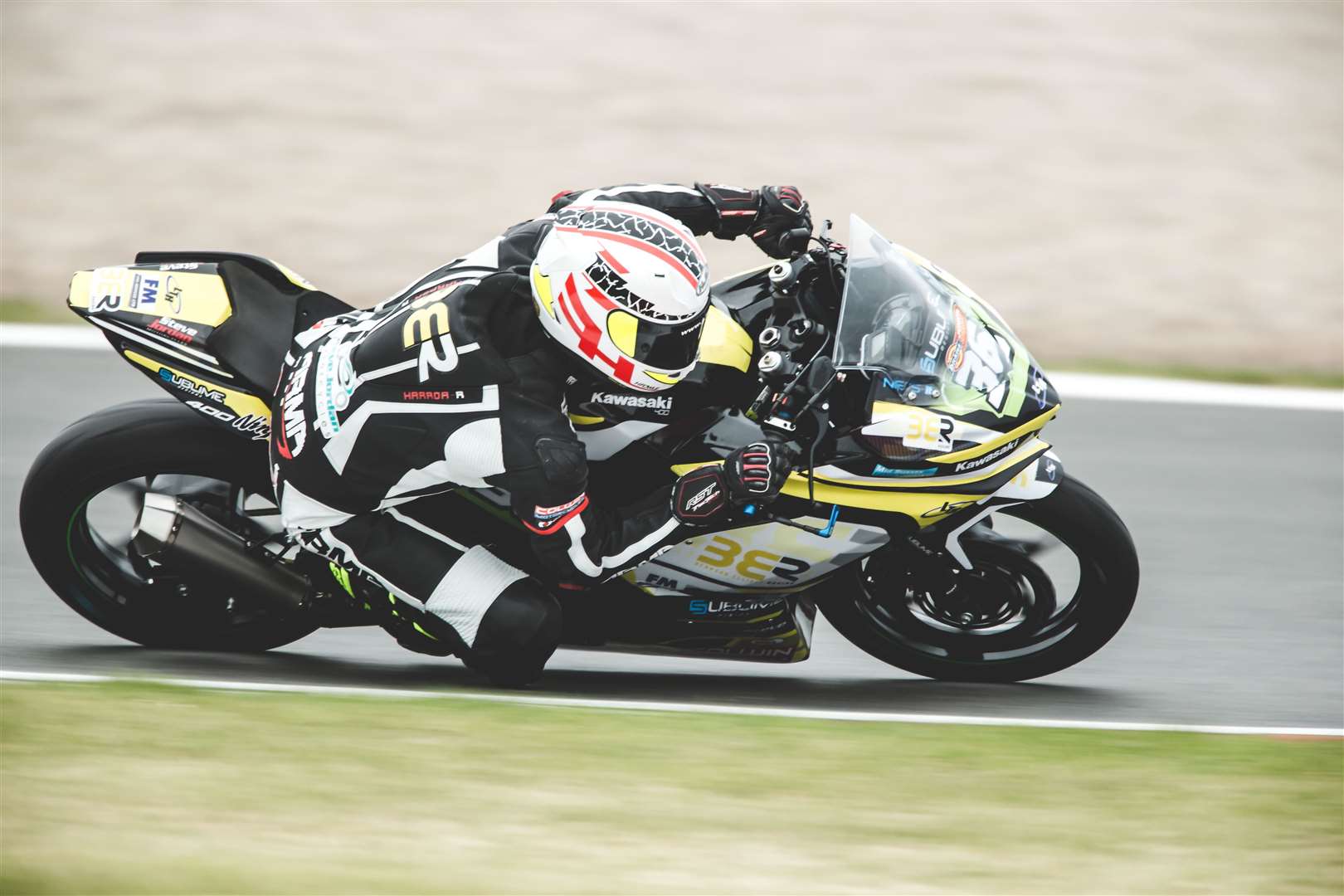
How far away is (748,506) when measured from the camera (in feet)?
12.9

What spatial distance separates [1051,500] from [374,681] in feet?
6.97

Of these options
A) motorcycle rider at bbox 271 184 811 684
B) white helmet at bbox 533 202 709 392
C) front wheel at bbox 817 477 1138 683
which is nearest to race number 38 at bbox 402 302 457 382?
motorcycle rider at bbox 271 184 811 684

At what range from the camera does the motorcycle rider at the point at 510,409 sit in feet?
11.9

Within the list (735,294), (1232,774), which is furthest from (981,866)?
(735,294)

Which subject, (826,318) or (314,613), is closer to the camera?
Answer: (826,318)

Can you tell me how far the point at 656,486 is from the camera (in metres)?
4.12

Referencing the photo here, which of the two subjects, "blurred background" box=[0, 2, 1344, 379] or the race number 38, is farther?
"blurred background" box=[0, 2, 1344, 379]

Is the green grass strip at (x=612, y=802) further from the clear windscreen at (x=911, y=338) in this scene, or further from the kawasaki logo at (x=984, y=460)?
the clear windscreen at (x=911, y=338)

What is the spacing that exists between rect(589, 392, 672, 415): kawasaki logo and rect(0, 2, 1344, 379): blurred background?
416cm

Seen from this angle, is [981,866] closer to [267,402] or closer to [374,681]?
[374,681]

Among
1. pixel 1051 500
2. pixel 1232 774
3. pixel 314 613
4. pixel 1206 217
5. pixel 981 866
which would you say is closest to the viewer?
pixel 981 866

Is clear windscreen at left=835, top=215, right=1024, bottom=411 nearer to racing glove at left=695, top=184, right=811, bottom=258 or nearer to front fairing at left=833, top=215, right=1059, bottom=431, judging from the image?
front fairing at left=833, top=215, right=1059, bottom=431

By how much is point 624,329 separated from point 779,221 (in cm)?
86

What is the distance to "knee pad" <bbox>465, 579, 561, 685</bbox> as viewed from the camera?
13.4 ft
